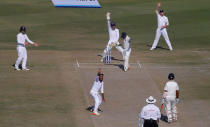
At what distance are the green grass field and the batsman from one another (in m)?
0.67

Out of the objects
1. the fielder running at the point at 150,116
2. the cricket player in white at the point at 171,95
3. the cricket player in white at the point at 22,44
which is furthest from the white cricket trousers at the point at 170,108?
the cricket player in white at the point at 22,44

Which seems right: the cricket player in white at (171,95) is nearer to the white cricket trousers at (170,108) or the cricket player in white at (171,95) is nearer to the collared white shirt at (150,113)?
the white cricket trousers at (170,108)

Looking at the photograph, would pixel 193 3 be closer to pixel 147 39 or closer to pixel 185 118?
pixel 147 39

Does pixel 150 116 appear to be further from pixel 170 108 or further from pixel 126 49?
pixel 126 49

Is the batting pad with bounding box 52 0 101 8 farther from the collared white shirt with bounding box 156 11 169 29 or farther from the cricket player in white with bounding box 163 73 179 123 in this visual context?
the cricket player in white with bounding box 163 73 179 123

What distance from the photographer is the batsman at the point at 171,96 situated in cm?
1947

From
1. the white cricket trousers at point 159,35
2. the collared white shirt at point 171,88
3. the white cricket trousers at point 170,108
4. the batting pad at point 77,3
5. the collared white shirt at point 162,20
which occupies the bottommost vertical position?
the white cricket trousers at point 170,108

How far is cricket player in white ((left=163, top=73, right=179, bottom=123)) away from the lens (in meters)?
19.5

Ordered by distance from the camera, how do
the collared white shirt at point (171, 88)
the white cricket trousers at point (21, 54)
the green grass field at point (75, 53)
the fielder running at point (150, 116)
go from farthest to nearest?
1. the white cricket trousers at point (21, 54)
2. the green grass field at point (75, 53)
3. the collared white shirt at point (171, 88)
4. the fielder running at point (150, 116)

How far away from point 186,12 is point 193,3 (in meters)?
3.49

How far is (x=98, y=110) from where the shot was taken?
69.2 feet

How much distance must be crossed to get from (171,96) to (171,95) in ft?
0.13

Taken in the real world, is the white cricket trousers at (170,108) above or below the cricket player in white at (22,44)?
below

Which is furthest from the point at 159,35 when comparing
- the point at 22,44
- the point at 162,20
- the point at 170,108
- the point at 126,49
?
the point at 170,108
